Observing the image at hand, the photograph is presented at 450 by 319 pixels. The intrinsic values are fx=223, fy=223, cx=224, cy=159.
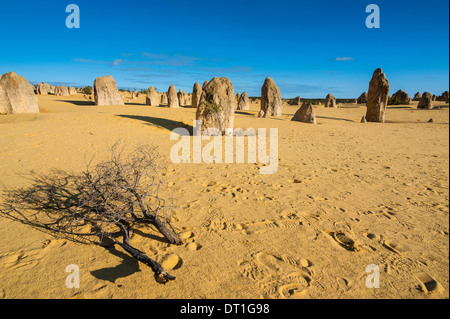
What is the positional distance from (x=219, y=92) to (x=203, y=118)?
1.20 meters

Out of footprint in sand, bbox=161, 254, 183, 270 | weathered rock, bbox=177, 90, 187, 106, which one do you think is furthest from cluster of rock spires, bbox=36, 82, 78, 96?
footprint in sand, bbox=161, 254, 183, 270

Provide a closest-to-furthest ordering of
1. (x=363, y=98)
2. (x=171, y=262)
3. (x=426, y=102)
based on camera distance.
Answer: (x=171, y=262)
(x=426, y=102)
(x=363, y=98)

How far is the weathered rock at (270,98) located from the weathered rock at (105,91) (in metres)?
12.0

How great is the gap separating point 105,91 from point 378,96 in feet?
63.5

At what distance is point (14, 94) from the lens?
436 inches

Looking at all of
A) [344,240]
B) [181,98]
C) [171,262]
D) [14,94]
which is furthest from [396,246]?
[181,98]

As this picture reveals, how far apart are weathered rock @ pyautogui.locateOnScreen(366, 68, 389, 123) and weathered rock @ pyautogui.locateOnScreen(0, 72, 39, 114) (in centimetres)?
1958

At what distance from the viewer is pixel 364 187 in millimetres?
3973

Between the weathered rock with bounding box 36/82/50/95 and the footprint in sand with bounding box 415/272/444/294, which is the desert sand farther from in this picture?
the weathered rock with bounding box 36/82/50/95

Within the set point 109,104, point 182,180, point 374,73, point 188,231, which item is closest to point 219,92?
point 182,180

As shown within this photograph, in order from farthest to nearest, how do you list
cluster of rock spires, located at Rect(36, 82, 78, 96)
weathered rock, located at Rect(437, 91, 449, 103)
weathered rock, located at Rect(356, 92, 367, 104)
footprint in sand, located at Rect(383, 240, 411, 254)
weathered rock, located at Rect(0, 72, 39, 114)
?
weathered rock, located at Rect(437, 91, 449, 103), weathered rock, located at Rect(356, 92, 367, 104), cluster of rock spires, located at Rect(36, 82, 78, 96), weathered rock, located at Rect(0, 72, 39, 114), footprint in sand, located at Rect(383, 240, 411, 254)

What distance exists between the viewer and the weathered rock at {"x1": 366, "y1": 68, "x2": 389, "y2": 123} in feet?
44.5

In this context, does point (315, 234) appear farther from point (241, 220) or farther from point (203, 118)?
point (203, 118)

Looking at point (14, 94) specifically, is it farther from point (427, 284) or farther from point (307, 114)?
point (427, 284)
